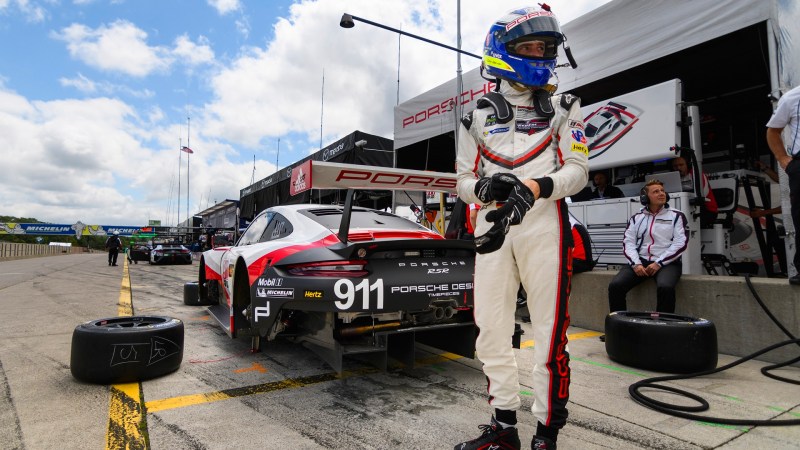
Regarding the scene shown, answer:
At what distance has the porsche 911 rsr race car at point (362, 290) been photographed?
257 centimetres

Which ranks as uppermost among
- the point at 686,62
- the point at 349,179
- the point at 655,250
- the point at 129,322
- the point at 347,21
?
the point at 347,21

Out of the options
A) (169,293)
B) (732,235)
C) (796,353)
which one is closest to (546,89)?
(796,353)

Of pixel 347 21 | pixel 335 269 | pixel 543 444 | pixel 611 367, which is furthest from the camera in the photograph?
pixel 347 21

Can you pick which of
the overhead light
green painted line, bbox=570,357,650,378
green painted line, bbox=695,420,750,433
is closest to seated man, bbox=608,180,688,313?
green painted line, bbox=570,357,650,378

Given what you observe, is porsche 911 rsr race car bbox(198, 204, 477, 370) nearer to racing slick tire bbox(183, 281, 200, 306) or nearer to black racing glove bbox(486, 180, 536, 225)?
black racing glove bbox(486, 180, 536, 225)

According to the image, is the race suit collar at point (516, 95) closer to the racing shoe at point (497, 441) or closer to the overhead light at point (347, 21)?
the racing shoe at point (497, 441)

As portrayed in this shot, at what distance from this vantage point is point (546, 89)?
198 centimetres

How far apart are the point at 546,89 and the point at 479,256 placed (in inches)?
32.4

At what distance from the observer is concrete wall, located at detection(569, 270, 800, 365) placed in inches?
129

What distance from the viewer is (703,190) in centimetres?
542

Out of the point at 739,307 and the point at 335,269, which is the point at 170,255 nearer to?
the point at 335,269

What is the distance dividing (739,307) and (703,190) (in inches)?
94.0

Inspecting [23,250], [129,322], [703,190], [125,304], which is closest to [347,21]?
[125,304]

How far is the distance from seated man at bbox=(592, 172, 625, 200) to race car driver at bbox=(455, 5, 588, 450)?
15.9 ft
